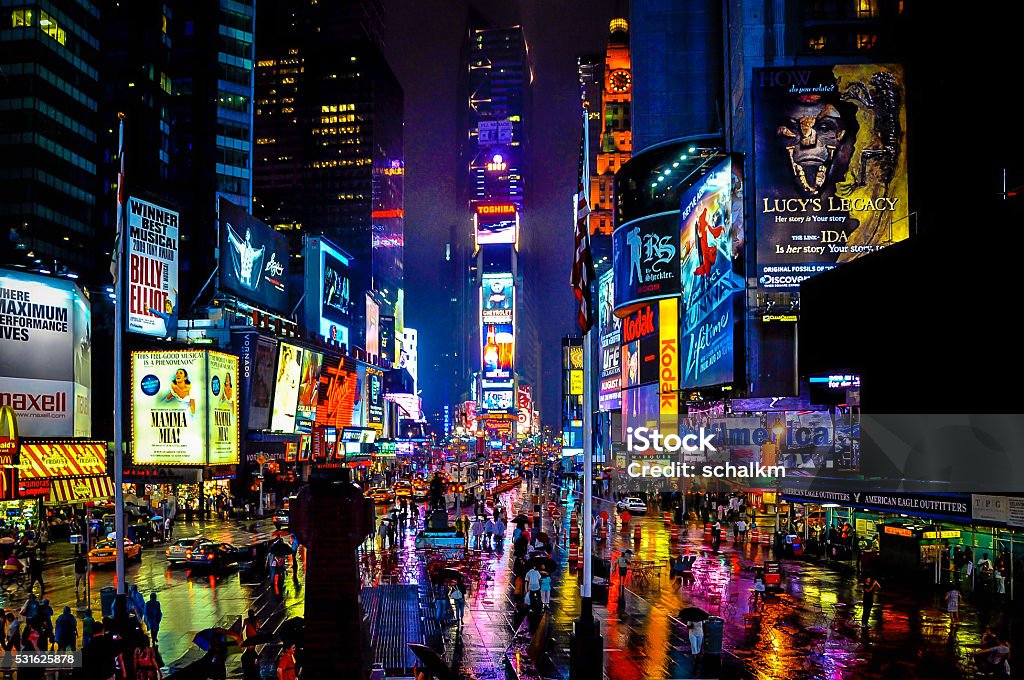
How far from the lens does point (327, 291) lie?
3743 inches

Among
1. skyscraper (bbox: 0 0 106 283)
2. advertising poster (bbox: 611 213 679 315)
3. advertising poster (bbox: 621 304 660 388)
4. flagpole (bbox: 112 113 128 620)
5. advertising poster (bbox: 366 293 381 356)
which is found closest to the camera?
flagpole (bbox: 112 113 128 620)

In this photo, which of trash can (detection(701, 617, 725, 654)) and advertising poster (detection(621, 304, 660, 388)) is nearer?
trash can (detection(701, 617, 725, 654))

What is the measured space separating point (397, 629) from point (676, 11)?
81092mm

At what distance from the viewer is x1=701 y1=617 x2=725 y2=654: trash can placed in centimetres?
1923

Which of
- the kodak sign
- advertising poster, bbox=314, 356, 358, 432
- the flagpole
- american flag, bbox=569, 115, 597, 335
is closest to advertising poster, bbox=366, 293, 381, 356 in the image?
advertising poster, bbox=314, 356, 358, 432

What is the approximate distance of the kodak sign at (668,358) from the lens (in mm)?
71688

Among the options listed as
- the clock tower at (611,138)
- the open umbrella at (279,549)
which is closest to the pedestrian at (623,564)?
the open umbrella at (279,549)

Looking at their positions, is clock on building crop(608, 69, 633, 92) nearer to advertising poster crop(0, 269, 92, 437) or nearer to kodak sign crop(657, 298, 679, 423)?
kodak sign crop(657, 298, 679, 423)

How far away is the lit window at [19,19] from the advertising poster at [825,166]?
6230cm

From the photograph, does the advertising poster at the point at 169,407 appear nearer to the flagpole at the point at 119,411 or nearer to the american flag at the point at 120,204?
the american flag at the point at 120,204

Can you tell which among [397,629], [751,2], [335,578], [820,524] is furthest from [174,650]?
[751,2]

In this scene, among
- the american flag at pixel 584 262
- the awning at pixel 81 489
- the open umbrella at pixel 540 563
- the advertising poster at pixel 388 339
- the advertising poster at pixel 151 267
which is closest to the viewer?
the american flag at pixel 584 262

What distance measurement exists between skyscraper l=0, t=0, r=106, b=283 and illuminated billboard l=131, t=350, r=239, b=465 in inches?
1061

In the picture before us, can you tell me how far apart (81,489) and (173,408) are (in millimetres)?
11630
